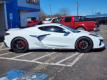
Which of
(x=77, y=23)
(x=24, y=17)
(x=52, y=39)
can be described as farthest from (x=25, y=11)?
Result: (x=52, y=39)

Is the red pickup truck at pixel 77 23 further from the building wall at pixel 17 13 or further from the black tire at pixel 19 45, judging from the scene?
the black tire at pixel 19 45

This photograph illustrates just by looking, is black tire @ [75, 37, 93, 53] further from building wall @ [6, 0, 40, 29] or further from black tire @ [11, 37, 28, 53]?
building wall @ [6, 0, 40, 29]

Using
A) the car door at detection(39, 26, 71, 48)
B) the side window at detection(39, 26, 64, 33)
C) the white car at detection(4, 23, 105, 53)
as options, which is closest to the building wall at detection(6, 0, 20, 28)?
the white car at detection(4, 23, 105, 53)

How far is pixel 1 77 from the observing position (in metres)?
6.89

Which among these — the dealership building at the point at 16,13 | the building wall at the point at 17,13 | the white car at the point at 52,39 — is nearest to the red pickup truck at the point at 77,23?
the dealership building at the point at 16,13

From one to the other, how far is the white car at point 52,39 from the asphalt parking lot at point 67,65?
1.73ft

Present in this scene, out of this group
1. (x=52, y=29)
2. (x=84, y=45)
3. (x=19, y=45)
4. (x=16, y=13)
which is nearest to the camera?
(x=84, y=45)

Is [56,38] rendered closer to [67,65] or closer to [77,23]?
[67,65]

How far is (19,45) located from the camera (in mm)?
11430

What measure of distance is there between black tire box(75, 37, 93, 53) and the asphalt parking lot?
0.93 ft

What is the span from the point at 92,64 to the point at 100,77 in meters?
1.66

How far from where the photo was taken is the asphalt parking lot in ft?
22.6

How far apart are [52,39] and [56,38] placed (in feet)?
0.65

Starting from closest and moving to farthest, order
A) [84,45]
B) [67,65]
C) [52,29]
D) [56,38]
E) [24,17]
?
[67,65] → [84,45] → [56,38] → [52,29] → [24,17]
